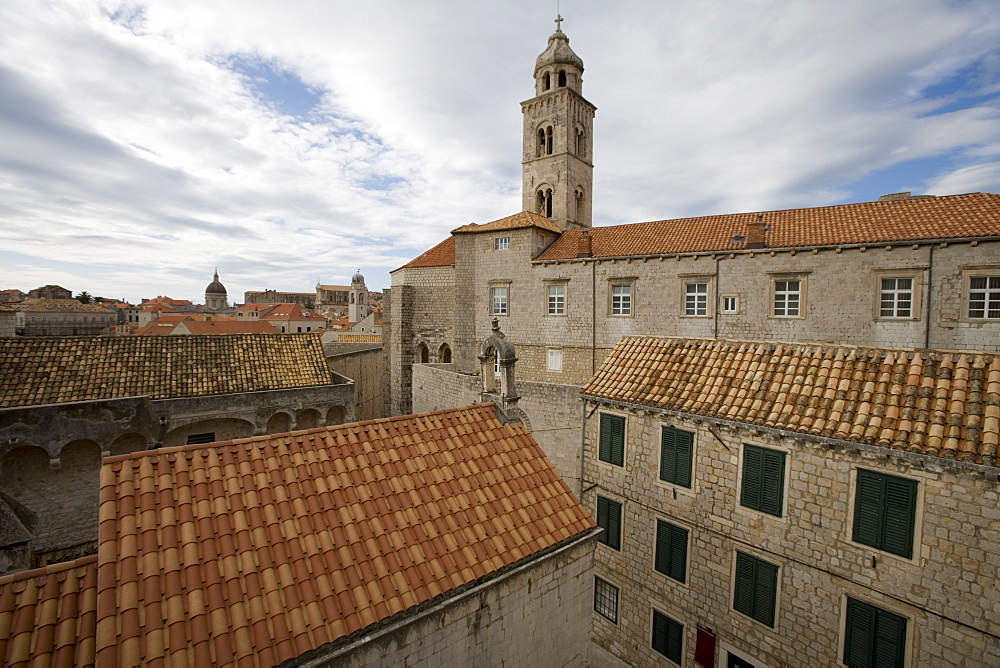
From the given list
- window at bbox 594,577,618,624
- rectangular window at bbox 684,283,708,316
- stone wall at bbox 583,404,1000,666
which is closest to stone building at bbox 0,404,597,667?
stone wall at bbox 583,404,1000,666

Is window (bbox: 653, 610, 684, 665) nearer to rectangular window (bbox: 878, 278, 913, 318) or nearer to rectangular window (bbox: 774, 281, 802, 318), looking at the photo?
rectangular window (bbox: 774, 281, 802, 318)

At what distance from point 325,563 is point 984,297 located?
67.3ft

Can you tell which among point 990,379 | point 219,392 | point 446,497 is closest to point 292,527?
point 446,497

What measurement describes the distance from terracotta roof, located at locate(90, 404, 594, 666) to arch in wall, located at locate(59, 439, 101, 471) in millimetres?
12215

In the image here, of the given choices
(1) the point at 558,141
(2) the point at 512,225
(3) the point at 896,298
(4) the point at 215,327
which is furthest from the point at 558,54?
(4) the point at 215,327

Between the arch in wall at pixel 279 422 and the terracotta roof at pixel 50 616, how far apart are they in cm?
1291

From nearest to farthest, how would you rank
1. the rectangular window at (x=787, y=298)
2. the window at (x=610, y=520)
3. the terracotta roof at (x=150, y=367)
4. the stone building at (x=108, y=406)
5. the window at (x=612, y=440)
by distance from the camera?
the window at (x=612, y=440) → the window at (x=610, y=520) → the stone building at (x=108, y=406) → the terracotta roof at (x=150, y=367) → the rectangular window at (x=787, y=298)

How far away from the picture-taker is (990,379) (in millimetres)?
7125

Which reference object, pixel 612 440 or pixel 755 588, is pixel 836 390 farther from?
pixel 612 440

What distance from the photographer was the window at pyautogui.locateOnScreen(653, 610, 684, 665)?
9.76 m

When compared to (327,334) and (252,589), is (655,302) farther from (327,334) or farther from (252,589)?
(327,334)

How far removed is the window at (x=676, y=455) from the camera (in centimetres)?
951

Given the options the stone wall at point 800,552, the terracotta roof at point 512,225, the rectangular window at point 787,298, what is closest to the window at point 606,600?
the stone wall at point 800,552

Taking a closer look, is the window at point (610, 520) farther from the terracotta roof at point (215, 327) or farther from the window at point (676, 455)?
the terracotta roof at point (215, 327)
